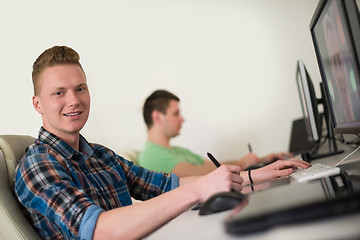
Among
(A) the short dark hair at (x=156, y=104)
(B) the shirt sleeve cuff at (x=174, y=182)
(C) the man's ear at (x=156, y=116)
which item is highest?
(A) the short dark hair at (x=156, y=104)

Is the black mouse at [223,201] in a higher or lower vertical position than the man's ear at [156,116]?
lower

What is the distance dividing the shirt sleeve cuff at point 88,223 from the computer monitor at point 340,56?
2.08ft

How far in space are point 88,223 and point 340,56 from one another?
0.72m

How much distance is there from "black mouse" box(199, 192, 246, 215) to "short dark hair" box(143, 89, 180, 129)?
92.5 inches

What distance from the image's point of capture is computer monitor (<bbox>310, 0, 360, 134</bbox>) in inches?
33.4

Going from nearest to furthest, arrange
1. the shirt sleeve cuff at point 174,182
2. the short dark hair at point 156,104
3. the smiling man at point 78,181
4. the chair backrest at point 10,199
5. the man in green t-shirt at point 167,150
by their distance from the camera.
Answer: the smiling man at point 78,181, the chair backrest at point 10,199, the shirt sleeve cuff at point 174,182, the man in green t-shirt at point 167,150, the short dark hair at point 156,104

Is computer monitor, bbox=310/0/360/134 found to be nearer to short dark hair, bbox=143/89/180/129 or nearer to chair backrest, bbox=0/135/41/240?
chair backrest, bbox=0/135/41/240

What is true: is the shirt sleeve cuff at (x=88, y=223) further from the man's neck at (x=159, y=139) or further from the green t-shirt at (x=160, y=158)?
the man's neck at (x=159, y=139)

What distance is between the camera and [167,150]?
297 cm

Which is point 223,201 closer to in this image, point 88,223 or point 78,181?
point 88,223

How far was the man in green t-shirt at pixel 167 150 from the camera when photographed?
280 cm

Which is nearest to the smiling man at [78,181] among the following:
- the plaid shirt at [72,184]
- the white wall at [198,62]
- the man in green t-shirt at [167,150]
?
the plaid shirt at [72,184]

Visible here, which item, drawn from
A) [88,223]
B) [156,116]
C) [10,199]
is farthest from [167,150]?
[88,223]

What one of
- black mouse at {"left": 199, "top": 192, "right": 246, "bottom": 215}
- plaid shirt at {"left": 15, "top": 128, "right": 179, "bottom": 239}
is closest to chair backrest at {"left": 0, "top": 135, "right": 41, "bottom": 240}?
plaid shirt at {"left": 15, "top": 128, "right": 179, "bottom": 239}
